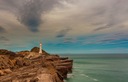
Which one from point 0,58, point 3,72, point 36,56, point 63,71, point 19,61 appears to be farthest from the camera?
point 36,56

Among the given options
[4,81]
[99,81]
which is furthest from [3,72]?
[99,81]

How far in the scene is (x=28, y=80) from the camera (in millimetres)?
20547

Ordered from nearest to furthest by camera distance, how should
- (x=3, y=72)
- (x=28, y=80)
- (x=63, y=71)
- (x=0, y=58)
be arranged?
(x=28, y=80), (x=3, y=72), (x=0, y=58), (x=63, y=71)

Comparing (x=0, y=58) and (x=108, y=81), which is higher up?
(x=0, y=58)

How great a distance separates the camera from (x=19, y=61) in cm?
4156

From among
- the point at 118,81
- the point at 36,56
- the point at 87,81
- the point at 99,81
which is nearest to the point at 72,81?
the point at 87,81

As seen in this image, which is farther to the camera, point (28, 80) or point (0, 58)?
point (0, 58)

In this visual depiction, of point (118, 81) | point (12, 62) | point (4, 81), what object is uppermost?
point (12, 62)

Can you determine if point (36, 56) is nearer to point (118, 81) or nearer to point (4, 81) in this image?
point (118, 81)

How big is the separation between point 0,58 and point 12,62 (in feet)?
13.1

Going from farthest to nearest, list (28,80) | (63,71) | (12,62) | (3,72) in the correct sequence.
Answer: (63,71) < (12,62) < (3,72) < (28,80)

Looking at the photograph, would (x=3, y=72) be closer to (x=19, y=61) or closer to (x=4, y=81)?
(x=4, y=81)

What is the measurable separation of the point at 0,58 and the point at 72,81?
71.0 feet

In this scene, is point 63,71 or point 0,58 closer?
point 0,58
